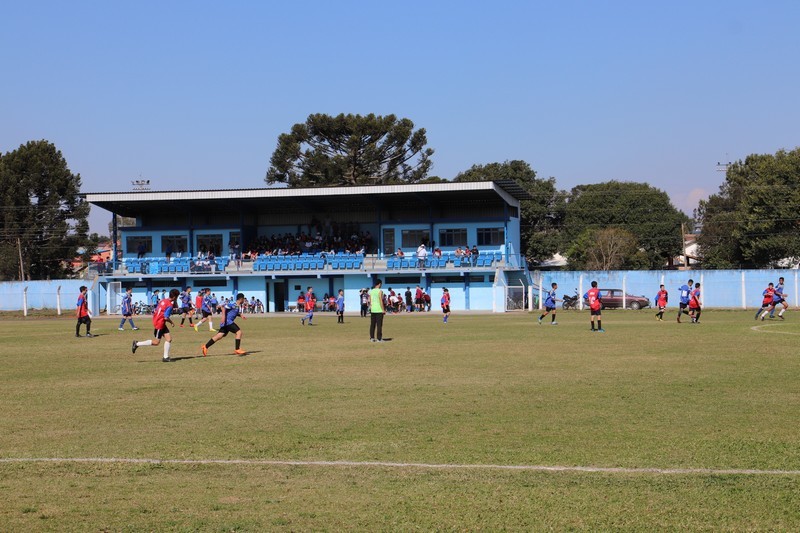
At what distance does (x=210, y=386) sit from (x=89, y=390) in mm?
2179

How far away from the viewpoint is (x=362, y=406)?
14.4 metres

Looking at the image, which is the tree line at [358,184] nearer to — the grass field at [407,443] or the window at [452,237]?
the window at [452,237]

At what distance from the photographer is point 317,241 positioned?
75312 millimetres

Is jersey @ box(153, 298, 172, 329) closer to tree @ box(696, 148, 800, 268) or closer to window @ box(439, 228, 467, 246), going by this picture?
window @ box(439, 228, 467, 246)

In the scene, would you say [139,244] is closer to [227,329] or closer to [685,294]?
[685,294]

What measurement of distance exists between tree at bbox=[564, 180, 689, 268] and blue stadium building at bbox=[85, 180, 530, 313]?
29616 millimetres

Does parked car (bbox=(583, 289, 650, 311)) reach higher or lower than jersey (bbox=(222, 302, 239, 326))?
lower

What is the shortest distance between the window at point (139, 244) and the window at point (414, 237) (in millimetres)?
21325

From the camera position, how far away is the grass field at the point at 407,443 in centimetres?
798

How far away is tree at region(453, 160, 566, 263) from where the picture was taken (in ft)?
329

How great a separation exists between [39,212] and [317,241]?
3765 cm

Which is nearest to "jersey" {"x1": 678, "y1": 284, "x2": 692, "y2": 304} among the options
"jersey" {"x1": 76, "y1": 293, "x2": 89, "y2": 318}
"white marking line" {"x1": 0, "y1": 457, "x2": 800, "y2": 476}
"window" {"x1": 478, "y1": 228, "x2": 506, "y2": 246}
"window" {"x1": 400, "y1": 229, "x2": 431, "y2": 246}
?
"jersey" {"x1": 76, "y1": 293, "x2": 89, "y2": 318}

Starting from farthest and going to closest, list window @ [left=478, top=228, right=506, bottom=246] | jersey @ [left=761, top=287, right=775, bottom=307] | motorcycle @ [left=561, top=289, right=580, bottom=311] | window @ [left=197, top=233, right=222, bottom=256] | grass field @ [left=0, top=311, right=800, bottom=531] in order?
window @ [left=197, top=233, right=222, bottom=256] < window @ [left=478, top=228, right=506, bottom=246] < motorcycle @ [left=561, top=289, right=580, bottom=311] < jersey @ [left=761, top=287, right=775, bottom=307] < grass field @ [left=0, top=311, right=800, bottom=531]

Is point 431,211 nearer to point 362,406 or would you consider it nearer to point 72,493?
point 362,406
